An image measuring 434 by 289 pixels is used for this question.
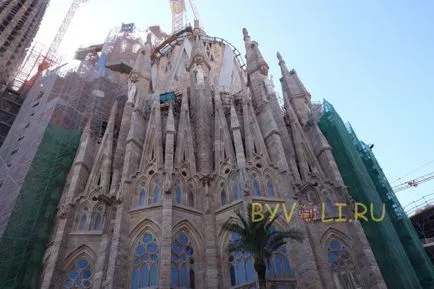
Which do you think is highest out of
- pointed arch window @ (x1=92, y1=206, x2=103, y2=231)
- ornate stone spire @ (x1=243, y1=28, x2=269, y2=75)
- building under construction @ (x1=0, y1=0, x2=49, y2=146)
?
building under construction @ (x1=0, y1=0, x2=49, y2=146)

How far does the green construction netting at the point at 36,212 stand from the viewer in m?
17.0

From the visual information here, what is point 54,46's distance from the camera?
4709cm

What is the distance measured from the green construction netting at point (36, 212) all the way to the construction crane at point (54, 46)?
18087mm

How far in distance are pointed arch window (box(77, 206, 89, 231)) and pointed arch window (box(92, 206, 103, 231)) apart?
42 centimetres

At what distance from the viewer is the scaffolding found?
57.7 ft

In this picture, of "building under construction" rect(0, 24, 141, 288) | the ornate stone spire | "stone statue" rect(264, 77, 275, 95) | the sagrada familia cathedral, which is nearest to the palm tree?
the sagrada familia cathedral

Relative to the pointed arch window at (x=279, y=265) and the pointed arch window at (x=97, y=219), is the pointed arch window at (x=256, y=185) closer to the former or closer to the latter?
the pointed arch window at (x=279, y=265)

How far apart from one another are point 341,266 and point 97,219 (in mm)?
11203

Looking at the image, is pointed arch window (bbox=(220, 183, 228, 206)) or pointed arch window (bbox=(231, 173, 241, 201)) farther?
pointed arch window (bbox=(220, 183, 228, 206))

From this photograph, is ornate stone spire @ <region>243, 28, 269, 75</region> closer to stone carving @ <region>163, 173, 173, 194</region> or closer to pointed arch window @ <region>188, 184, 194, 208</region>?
pointed arch window @ <region>188, 184, 194, 208</region>

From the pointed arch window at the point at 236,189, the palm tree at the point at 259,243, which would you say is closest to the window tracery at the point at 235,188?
the pointed arch window at the point at 236,189

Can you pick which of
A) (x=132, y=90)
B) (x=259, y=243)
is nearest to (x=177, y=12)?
(x=132, y=90)

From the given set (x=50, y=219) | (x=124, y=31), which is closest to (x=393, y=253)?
(x=50, y=219)

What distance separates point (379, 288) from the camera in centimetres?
1522
